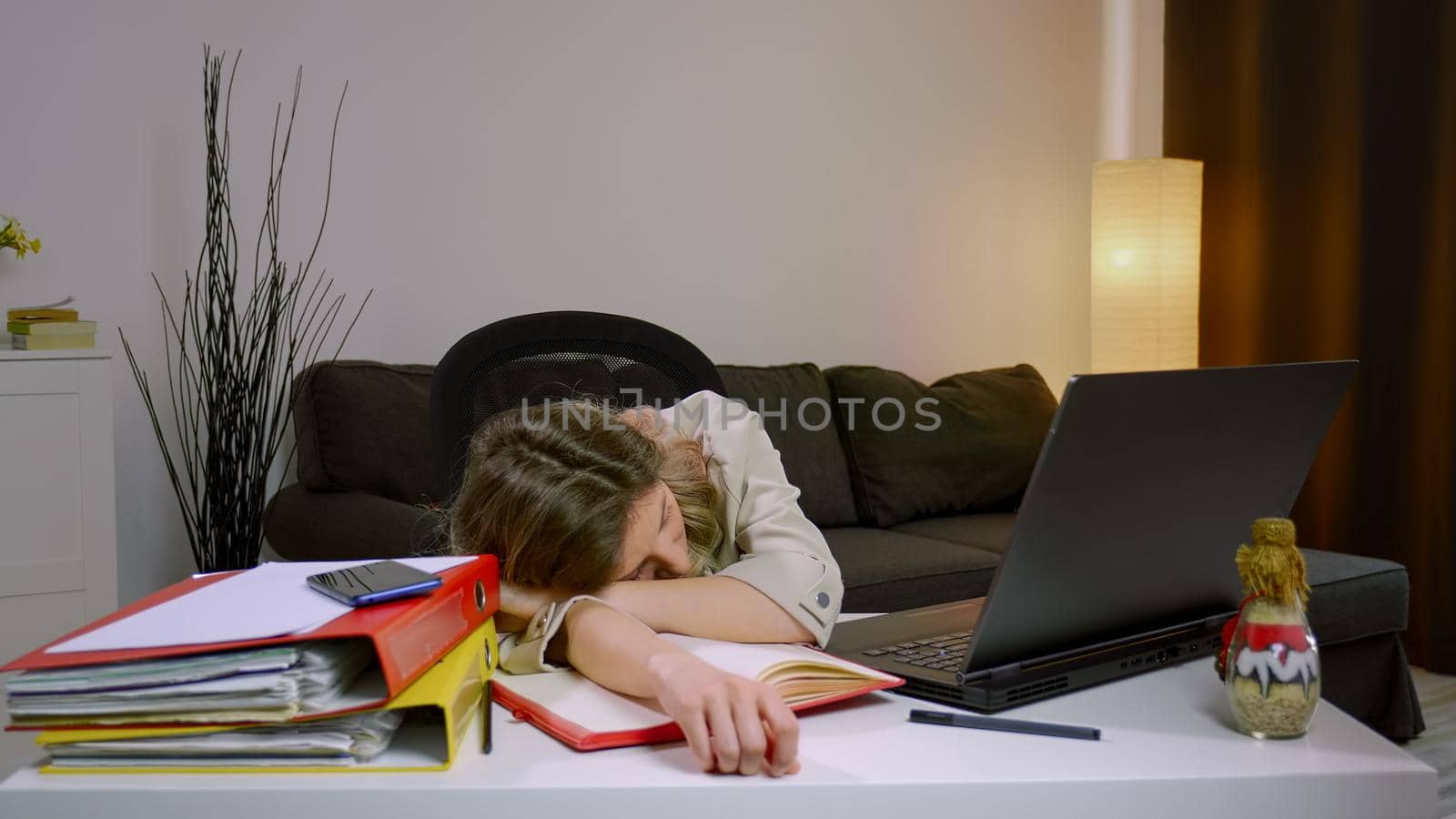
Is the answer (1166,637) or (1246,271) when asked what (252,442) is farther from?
(1246,271)

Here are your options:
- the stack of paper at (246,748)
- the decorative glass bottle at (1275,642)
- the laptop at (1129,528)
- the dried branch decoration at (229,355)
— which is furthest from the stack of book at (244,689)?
the dried branch decoration at (229,355)

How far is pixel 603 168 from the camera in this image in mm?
3295

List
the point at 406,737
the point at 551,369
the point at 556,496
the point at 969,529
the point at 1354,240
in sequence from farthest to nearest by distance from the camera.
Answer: the point at 1354,240
the point at 969,529
the point at 551,369
the point at 556,496
the point at 406,737

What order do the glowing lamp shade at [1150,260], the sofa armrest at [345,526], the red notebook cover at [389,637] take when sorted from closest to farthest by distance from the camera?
the red notebook cover at [389,637]
the sofa armrest at [345,526]
the glowing lamp shade at [1150,260]

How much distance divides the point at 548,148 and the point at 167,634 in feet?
8.57

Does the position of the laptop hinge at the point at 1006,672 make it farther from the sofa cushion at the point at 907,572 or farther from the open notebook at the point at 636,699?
the sofa cushion at the point at 907,572

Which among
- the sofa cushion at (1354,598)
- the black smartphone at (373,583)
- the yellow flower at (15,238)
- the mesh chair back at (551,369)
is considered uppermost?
the yellow flower at (15,238)

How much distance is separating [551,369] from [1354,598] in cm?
199

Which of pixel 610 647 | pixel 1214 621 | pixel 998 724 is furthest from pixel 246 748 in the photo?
pixel 1214 621

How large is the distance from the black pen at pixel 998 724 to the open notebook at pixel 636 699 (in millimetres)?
36

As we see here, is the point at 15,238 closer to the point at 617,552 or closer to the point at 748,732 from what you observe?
the point at 617,552

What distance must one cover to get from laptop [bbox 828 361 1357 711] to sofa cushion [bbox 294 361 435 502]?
5.53ft

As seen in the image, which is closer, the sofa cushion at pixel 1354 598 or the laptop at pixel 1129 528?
the laptop at pixel 1129 528

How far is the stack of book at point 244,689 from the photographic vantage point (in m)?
0.73
